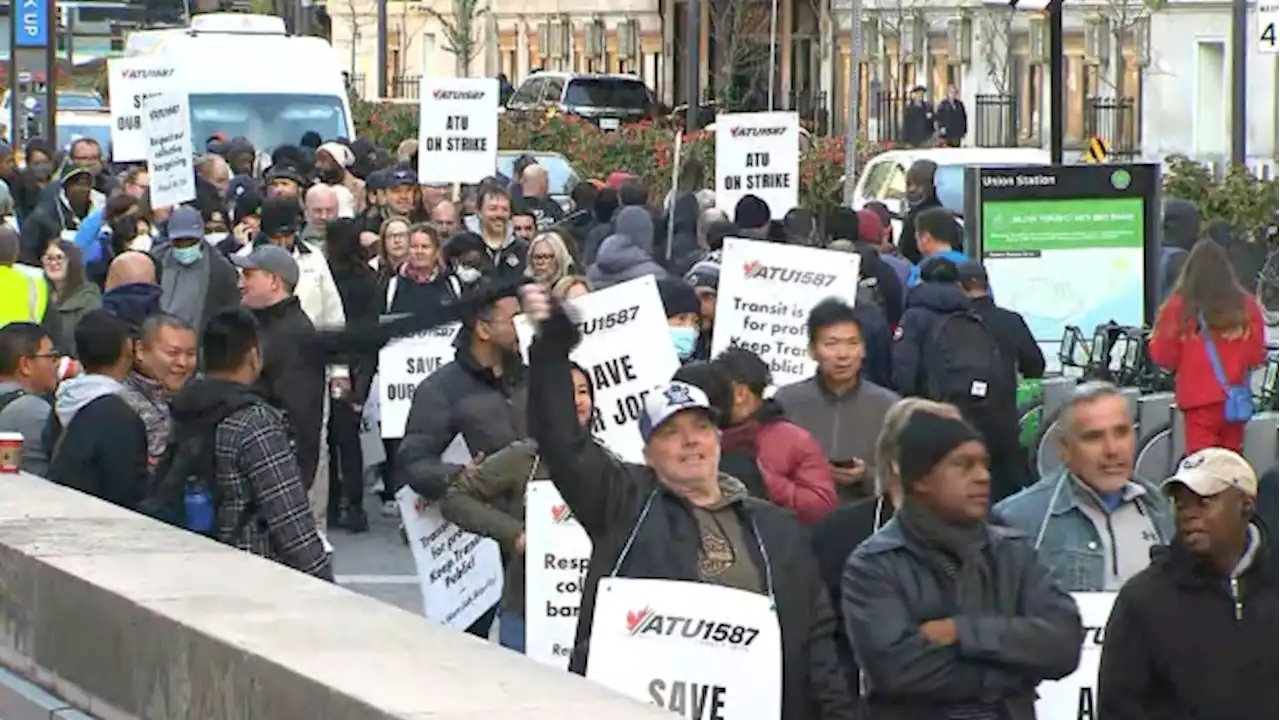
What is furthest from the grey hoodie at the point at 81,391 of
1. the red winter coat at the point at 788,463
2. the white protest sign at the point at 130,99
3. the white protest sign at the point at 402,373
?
the white protest sign at the point at 130,99

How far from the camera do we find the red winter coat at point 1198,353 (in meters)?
13.9

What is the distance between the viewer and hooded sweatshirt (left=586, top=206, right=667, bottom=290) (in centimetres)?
1527

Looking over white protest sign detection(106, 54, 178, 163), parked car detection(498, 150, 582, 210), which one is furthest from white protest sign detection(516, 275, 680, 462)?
parked car detection(498, 150, 582, 210)

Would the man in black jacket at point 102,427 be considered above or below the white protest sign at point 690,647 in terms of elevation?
above

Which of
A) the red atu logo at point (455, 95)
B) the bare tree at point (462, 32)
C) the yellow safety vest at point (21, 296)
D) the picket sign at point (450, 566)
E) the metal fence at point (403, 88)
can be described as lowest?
the picket sign at point (450, 566)

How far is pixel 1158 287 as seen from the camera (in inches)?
698

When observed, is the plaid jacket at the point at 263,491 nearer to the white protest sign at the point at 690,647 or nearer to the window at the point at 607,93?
the white protest sign at the point at 690,647

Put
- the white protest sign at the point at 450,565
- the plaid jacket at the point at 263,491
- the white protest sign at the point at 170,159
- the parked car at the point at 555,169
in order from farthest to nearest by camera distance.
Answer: the parked car at the point at 555,169
the white protest sign at the point at 170,159
the white protest sign at the point at 450,565
the plaid jacket at the point at 263,491

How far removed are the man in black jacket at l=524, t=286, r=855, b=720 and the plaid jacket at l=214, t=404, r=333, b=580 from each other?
1.62m

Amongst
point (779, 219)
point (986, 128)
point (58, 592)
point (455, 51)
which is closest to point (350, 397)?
point (779, 219)

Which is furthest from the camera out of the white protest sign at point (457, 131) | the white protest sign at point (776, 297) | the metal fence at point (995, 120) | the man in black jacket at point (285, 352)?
the metal fence at point (995, 120)

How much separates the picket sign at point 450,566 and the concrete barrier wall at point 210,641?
5.08 feet

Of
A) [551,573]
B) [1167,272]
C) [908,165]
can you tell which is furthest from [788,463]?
[908,165]

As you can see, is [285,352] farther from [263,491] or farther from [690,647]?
[690,647]
